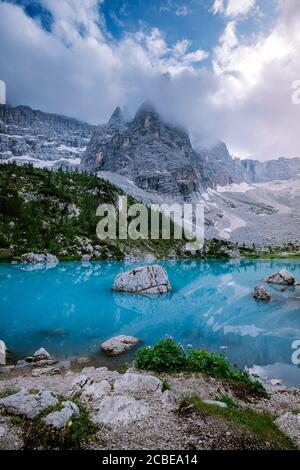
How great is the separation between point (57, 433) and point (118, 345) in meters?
14.3

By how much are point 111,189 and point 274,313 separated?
6014 inches

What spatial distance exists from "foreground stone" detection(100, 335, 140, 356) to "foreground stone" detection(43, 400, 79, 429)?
40.6ft

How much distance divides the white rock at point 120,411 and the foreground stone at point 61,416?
0.84m

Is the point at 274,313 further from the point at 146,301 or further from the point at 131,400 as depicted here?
the point at 131,400

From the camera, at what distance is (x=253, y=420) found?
9.70 meters

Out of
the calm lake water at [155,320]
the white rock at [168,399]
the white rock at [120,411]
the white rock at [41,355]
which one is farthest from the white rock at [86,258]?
the white rock at [120,411]

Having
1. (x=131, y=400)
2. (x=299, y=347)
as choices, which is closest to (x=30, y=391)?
(x=131, y=400)

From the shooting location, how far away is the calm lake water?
2289 centimetres

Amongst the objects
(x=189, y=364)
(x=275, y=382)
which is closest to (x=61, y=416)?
(x=189, y=364)

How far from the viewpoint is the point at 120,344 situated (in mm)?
22156

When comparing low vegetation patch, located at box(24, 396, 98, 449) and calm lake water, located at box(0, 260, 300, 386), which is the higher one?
low vegetation patch, located at box(24, 396, 98, 449)

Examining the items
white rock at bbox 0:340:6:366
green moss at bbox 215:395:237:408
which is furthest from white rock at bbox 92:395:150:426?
white rock at bbox 0:340:6:366

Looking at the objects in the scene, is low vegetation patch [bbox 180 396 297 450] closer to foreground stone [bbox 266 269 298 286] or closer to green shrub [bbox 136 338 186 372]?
green shrub [bbox 136 338 186 372]

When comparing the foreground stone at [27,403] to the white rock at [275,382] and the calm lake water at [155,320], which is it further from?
the white rock at [275,382]
